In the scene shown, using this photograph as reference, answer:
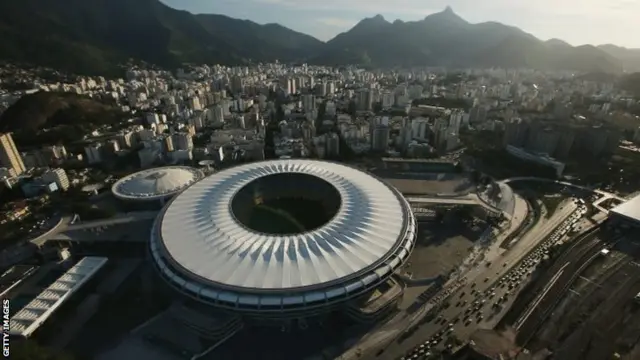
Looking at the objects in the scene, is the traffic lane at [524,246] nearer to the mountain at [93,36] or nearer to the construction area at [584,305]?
the construction area at [584,305]

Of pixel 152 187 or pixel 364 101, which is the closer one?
pixel 152 187

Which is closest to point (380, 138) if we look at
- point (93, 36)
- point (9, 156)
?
point (9, 156)

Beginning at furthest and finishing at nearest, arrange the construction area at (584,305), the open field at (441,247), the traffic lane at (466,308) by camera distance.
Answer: the open field at (441,247)
the traffic lane at (466,308)
the construction area at (584,305)

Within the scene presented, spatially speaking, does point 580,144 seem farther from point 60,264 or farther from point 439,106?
point 60,264

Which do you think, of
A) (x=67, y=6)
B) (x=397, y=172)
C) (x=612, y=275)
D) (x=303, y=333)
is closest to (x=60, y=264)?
(x=303, y=333)

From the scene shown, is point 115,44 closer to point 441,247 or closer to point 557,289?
point 441,247

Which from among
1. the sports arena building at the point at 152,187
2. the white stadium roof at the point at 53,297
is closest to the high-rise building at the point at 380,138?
the sports arena building at the point at 152,187

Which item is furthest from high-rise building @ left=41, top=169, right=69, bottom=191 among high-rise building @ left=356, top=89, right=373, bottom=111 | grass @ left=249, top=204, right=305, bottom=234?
high-rise building @ left=356, top=89, right=373, bottom=111
